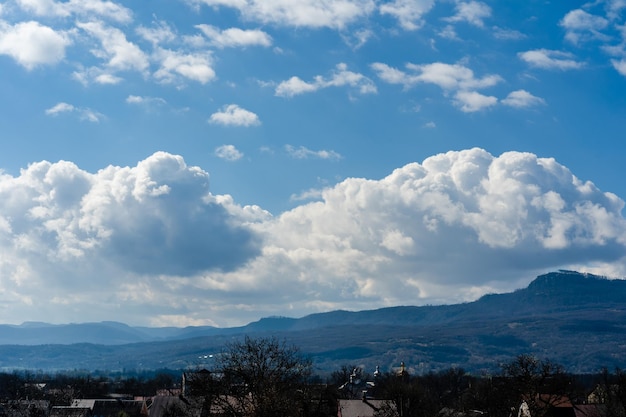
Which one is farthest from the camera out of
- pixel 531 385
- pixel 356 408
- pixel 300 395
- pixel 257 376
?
pixel 356 408

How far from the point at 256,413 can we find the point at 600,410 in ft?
210

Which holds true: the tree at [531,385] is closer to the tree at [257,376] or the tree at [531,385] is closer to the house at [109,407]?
the tree at [257,376]

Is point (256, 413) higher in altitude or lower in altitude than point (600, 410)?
higher

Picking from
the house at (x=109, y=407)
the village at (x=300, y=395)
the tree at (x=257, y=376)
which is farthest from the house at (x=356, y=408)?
the house at (x=109, y=407)

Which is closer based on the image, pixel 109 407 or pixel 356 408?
pixel 356 408

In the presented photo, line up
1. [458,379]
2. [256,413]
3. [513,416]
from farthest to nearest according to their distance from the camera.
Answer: [458,379]
[513,416]
[256,413]

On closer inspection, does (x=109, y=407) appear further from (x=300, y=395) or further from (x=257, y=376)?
(x=257, y=376)

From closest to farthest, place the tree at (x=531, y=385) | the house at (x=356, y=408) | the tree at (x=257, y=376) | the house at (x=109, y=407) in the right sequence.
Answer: the tree at (x=257, y=376) < the tree at (x=531, y=385) < the house at (x=356, y=408) < the house at (x=109, y=407)

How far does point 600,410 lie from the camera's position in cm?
9406

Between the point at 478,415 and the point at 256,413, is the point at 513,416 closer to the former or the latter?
the point at 478,415

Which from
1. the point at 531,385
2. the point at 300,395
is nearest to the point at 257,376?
the point at 300,395

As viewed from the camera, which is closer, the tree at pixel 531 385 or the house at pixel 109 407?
the tree at pixel 531 385

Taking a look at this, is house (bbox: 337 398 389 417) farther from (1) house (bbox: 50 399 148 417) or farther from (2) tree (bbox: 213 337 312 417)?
(1) house (bbox: 50 399 148 417)

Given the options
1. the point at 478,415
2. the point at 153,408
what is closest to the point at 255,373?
the point at 478,415
